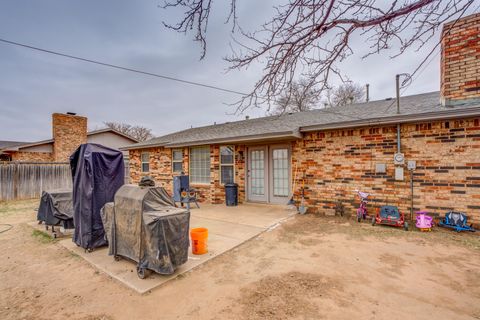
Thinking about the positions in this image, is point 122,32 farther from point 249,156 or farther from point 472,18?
point 472,18

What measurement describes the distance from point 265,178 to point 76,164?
538 centimetres

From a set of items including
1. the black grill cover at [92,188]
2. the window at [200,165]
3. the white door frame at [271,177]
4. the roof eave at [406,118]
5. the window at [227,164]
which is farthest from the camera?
the window at [200,165]

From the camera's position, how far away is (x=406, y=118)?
5.18 metres

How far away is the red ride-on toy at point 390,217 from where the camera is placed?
5059 millimetres

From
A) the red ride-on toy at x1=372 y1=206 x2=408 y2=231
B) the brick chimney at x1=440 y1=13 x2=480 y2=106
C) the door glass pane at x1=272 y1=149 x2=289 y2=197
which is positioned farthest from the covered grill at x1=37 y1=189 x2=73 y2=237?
the brick chimney at x1=440 y1=13 x2=480 y2=106

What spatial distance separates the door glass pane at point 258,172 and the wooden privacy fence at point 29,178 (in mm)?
9380

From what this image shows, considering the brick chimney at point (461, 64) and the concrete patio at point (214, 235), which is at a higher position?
the brick chimney at point (461, 64)

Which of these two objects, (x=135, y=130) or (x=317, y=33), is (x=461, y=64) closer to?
(x=317, y=33)

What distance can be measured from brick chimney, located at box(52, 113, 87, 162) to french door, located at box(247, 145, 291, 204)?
503 inches

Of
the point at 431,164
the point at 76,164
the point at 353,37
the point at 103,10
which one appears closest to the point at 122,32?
the point at 103,10

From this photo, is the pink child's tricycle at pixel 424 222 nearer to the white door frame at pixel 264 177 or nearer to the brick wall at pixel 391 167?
the brick wall at pixel 391 167

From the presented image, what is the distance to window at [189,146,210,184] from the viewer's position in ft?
30.1

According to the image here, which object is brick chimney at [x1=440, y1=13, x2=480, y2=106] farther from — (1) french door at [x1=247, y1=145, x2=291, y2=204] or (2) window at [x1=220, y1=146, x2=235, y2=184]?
(2) window at [x1=220, y1=146, x2=235, y2=184]

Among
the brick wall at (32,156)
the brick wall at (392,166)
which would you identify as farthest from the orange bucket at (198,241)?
the brick wall at (32,156)
